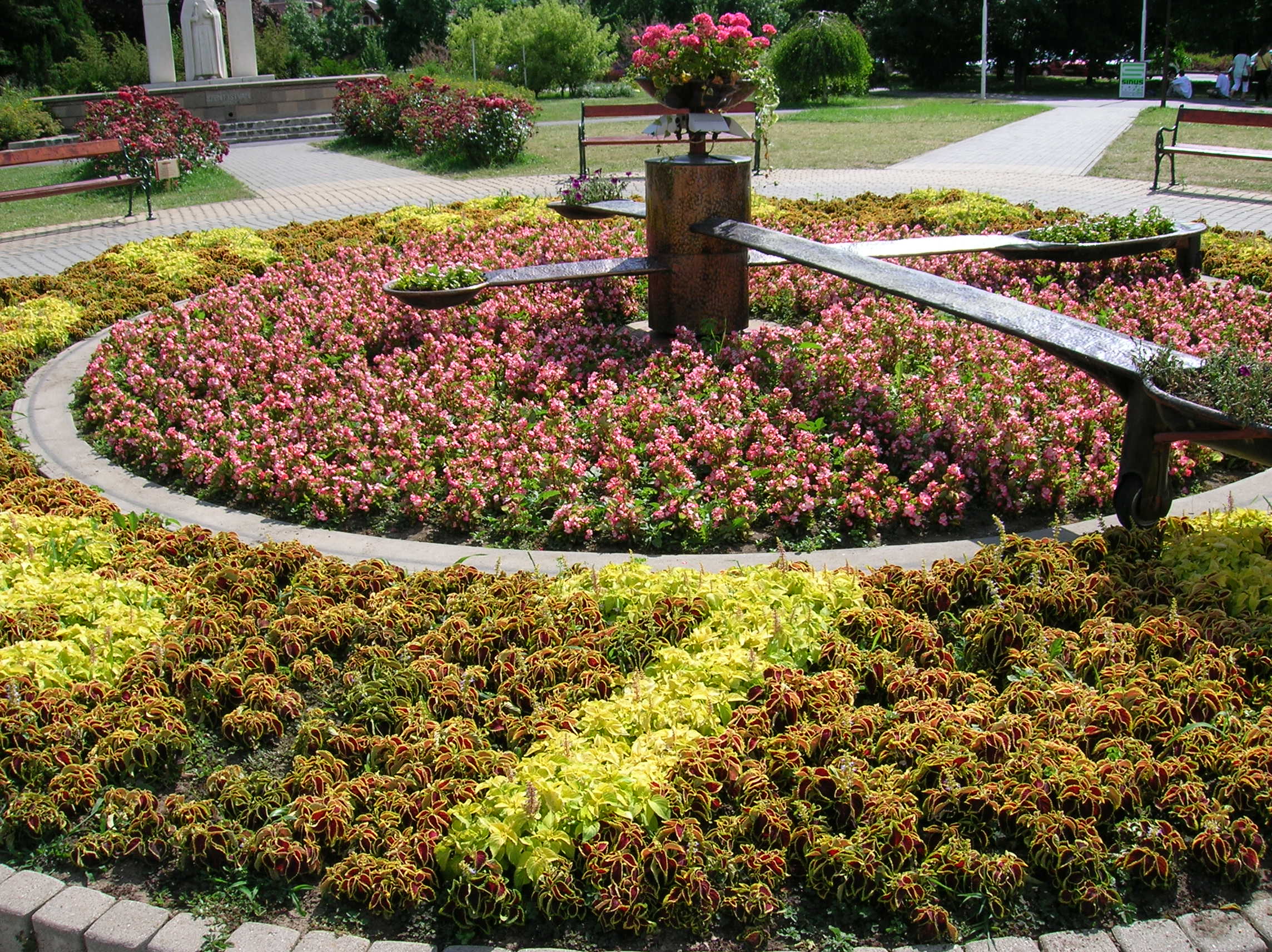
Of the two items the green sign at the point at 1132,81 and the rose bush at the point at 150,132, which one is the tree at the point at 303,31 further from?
the rose bush at the point at 150,132

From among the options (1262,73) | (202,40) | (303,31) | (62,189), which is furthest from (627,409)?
(303,31)

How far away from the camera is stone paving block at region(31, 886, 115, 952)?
2781 mm

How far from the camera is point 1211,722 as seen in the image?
3.24 m

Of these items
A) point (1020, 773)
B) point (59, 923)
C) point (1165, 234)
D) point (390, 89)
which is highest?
point (390, 89)

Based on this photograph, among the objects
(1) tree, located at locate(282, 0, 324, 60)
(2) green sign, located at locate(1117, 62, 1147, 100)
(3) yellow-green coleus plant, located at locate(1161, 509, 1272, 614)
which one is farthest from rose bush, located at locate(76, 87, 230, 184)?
(1) tree, located at locate(282, 0, 324, 60)

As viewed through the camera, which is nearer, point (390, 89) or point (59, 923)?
point (59, 923)

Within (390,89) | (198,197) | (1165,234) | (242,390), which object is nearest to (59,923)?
(242,390)

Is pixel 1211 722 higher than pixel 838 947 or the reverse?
higher

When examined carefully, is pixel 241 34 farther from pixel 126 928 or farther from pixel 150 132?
pixel 126 928

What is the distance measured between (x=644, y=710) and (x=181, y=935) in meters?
1.28

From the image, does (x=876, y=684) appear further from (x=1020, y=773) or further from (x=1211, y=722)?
(x=1211, y=722)

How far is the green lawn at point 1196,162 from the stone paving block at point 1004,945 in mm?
12697

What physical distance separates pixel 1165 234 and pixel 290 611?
6.28 m

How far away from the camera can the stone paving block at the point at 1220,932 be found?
2.61 metres
